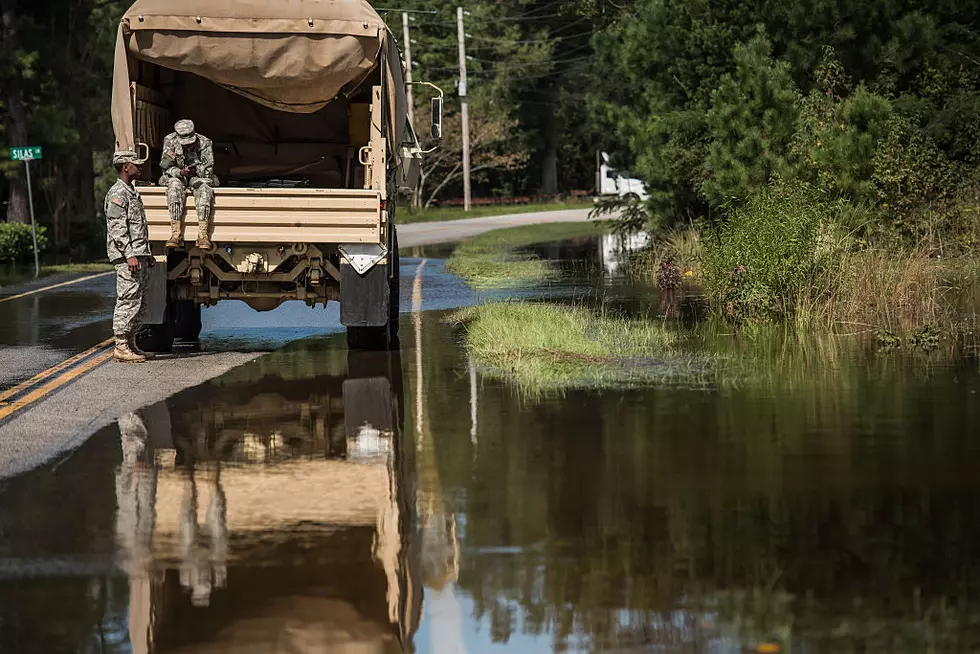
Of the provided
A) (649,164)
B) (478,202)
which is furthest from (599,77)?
(649,164)

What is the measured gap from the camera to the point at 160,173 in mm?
17812

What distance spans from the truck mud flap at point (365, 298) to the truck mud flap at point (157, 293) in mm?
1641

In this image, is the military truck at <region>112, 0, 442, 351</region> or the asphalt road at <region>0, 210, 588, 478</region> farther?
the military truck at <region>112, 0, 442, 351</region>

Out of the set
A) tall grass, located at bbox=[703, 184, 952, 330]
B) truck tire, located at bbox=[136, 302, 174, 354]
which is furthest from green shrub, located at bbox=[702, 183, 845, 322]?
truck tire, located at bbox=[136, 302, 174, 354]

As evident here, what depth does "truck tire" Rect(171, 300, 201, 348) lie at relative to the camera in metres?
17.7

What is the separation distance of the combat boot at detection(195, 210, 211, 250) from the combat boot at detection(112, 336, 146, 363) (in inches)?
44.1

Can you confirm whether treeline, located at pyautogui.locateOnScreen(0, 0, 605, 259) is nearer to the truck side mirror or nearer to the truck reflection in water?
the truck side mirror

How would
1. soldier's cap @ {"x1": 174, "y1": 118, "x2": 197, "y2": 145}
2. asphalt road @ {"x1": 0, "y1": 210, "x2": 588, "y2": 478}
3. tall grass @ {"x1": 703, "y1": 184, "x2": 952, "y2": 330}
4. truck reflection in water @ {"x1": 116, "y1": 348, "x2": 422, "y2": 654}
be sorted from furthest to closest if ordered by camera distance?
tall grass @ {"x1": 703, "y1": 184, "x2": 952, "y2": 330}
soldier's cap @ {"x1": 174, "y1": 118, "x2": 197, "y2": 145}
asphalt road @ {"x1": 0, "y1": 210, "x2": 588, "y2": 478}
truck reflection in water @ {"x1": 116, "y1": 348, "x2": 422, "y2": 654}

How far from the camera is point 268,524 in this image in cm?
817

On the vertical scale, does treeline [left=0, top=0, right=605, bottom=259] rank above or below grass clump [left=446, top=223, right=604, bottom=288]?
above

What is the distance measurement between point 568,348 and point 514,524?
698 centimetres

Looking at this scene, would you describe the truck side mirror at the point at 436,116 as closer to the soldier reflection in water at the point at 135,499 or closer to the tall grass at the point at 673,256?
the tall grass at the point at 673,256

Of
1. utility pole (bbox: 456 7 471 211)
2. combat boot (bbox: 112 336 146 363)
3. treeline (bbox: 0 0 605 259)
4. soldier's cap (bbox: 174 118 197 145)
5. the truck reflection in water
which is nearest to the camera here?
the truck reflection in water

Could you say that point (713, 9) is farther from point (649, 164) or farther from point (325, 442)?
point (325, 442)
